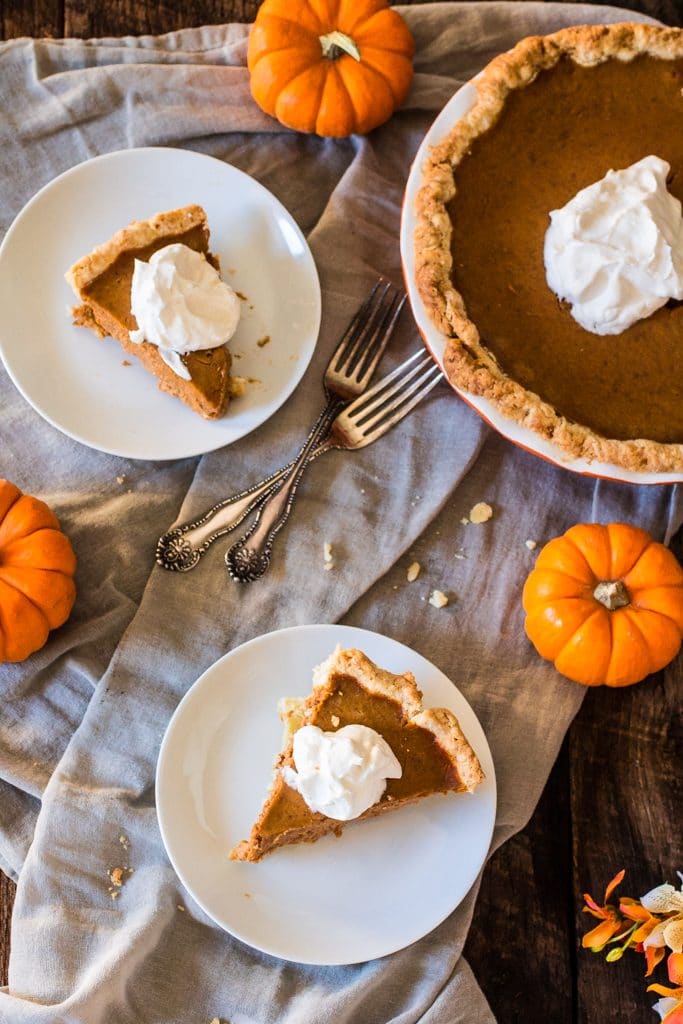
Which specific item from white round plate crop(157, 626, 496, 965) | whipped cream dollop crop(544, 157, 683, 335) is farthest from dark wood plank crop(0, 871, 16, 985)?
whipped cream dollop crop(544, 157, 683, 335)

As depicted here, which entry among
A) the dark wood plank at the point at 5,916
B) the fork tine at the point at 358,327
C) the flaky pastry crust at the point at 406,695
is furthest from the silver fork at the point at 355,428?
the dark wood plank at the point at 5,916

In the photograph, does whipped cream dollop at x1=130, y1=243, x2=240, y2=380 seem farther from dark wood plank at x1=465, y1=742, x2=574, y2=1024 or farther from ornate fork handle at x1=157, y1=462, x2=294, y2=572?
dark wood plank at x1=465, y1=742, x2=574, y2=1024

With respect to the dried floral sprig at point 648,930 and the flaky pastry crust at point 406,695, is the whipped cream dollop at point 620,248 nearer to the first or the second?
the flaky pastry crust at point 406,695

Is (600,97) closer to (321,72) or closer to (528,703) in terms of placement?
(321,72)

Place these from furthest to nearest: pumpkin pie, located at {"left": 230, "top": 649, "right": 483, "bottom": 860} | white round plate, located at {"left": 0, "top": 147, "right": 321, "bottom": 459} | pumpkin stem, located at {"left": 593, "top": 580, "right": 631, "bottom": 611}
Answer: white round plate, located at {"left": 0, "top": 147, "right": 321, "bottom": 459} → pumpkin stem, located at {"left": 593, "top": 580, "right": 631, "bottom": 611} → pumpkin pie, located at {"left": 230, "top": 649, "right": 483, "bottom": 860}

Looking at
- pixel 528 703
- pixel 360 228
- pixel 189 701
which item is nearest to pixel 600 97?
pixel 360 228

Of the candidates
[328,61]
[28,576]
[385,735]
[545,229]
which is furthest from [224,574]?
[328,61]
